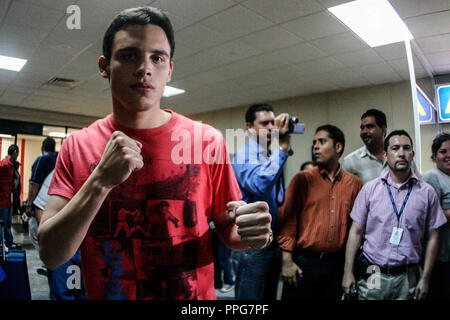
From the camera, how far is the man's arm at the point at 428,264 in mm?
1344

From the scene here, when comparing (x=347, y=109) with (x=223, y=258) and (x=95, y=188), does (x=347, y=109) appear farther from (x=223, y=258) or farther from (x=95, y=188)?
(x=95, y=188)

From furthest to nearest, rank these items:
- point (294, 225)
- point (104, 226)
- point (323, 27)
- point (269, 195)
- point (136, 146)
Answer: point (323, 27), point (294, 225), point (269, 195), point (104, 226), point (136, 146)

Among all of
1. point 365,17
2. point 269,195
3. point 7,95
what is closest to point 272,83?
point 365,17

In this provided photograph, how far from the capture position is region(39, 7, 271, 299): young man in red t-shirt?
0.59m

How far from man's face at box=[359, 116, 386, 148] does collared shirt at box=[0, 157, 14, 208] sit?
180 cm

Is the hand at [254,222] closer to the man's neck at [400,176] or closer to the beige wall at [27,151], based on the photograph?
the beige wall at [27,151]

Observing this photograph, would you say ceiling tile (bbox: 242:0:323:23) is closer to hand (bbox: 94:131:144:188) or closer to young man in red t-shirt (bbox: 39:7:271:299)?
young man in red t-shirt (bbox: 39:7:271:299)

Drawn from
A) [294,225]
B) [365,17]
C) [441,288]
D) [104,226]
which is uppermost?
[365,17]

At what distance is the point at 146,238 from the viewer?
0.63 meters

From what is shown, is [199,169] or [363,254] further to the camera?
[363,254]

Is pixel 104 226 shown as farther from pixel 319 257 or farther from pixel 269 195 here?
pixel 319 257

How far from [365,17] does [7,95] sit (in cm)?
228

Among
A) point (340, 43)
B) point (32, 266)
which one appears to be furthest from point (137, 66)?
point (340, 43)

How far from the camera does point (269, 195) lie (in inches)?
47.9
